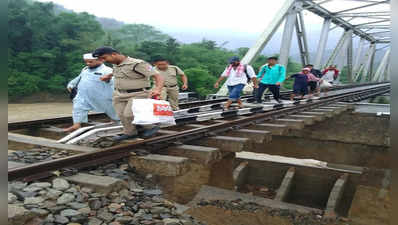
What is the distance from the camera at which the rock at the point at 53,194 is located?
7.82ft

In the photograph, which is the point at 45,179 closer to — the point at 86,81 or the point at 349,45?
the point at 86,81

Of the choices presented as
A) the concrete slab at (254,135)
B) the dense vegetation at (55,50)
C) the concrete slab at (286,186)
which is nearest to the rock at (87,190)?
the concrete slab at (254,135)

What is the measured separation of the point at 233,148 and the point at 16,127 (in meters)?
A: 3.00

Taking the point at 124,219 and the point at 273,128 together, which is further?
the point at 273,128

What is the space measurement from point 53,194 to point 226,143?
230 centimetres

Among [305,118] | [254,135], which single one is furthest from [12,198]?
[305,118]

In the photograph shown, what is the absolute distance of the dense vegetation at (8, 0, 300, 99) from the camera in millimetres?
22147

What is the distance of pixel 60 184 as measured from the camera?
2.57 meters

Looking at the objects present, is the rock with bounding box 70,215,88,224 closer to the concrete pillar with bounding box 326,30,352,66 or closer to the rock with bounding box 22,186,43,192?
the rock with bounding box 22,186,43,192

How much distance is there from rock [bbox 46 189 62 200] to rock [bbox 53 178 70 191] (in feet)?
0.18

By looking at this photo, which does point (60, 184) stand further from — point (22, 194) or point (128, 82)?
point (128, 82)

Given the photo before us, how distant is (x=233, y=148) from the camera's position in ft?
13.6

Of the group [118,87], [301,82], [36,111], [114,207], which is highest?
[301,82]

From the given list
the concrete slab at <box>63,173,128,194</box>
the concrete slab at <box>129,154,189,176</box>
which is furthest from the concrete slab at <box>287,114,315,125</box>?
the concrete slab at <box>63,173,128,194</box>
